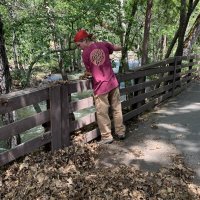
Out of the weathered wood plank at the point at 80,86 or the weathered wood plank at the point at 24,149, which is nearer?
the weathered wood plank at the point at 24,149

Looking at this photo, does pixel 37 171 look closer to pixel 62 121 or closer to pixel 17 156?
pixel 17 156

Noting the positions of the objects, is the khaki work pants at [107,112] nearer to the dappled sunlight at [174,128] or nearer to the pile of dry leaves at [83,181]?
the pile of dry leaves at [83,181]

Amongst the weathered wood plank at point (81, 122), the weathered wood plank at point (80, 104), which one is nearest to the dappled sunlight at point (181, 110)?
the weathered wood plank at point (81, 122)

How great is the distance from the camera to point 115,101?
22.4 feet

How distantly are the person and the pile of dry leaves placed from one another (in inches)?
43.4

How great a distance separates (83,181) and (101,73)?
7.21 feet

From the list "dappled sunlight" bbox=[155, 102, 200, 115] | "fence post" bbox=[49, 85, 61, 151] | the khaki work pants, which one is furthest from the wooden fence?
"dappled sunlight" bbox=[155, 102, 200, 115]

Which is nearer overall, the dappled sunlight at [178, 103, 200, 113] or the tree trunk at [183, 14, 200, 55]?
the dappled sunlight at [178, 103, 200, 113]

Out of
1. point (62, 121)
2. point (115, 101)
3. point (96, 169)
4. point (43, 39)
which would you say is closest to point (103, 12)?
point (43, 39)

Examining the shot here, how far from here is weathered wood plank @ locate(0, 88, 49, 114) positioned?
4772mm

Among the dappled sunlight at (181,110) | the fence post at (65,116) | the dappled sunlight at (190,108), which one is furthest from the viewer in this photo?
the dappled sunlight at (190,108)

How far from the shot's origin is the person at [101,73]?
6.32 m

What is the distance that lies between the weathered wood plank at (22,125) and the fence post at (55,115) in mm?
118

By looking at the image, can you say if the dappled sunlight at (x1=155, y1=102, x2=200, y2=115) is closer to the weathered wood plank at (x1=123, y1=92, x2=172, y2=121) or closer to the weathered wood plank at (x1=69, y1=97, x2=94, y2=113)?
the weathered wood plank at (x1=123, y1=92, x2=172, y2=121)
